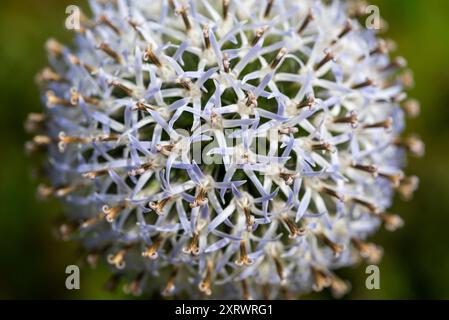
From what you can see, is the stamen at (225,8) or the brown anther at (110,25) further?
the brown anther at (110,25)

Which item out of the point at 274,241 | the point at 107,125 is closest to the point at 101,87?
the point at 107,125

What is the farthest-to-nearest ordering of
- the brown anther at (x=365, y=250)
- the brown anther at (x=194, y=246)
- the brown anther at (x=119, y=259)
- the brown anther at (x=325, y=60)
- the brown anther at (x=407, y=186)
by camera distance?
1. the brown anther at (x=407, y=186)
2. the brown anther at (x=365, y=250)
3. the brown anther at (x=119, y=259)
4. the brown anther at (x=325, y=60)
5. the brown anther at (x=194, y=246)

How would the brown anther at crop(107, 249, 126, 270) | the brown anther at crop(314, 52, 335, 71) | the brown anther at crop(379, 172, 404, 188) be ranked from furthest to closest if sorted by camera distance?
the brown anther at crop(379, 172, 404, 188) < the brown anther at crop(107, 249, 126, 270) < the brown anther at crop(314, 52, 335, 71)

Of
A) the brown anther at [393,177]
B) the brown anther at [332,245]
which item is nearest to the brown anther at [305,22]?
the brown anther at [393,177]

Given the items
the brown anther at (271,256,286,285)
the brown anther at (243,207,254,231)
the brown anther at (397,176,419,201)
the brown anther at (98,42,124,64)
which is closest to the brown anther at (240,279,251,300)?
the brown anther at (271,256,286,285)

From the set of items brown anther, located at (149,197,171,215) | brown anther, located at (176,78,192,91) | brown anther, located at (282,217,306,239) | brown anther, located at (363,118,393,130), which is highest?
brown anther, located at (176,78,192,91)

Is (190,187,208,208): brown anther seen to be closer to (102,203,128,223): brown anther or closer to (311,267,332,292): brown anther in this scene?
(102,203,128,223): brown anther

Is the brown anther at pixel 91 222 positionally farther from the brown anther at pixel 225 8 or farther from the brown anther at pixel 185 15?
the brown anther at pixel 225 8
